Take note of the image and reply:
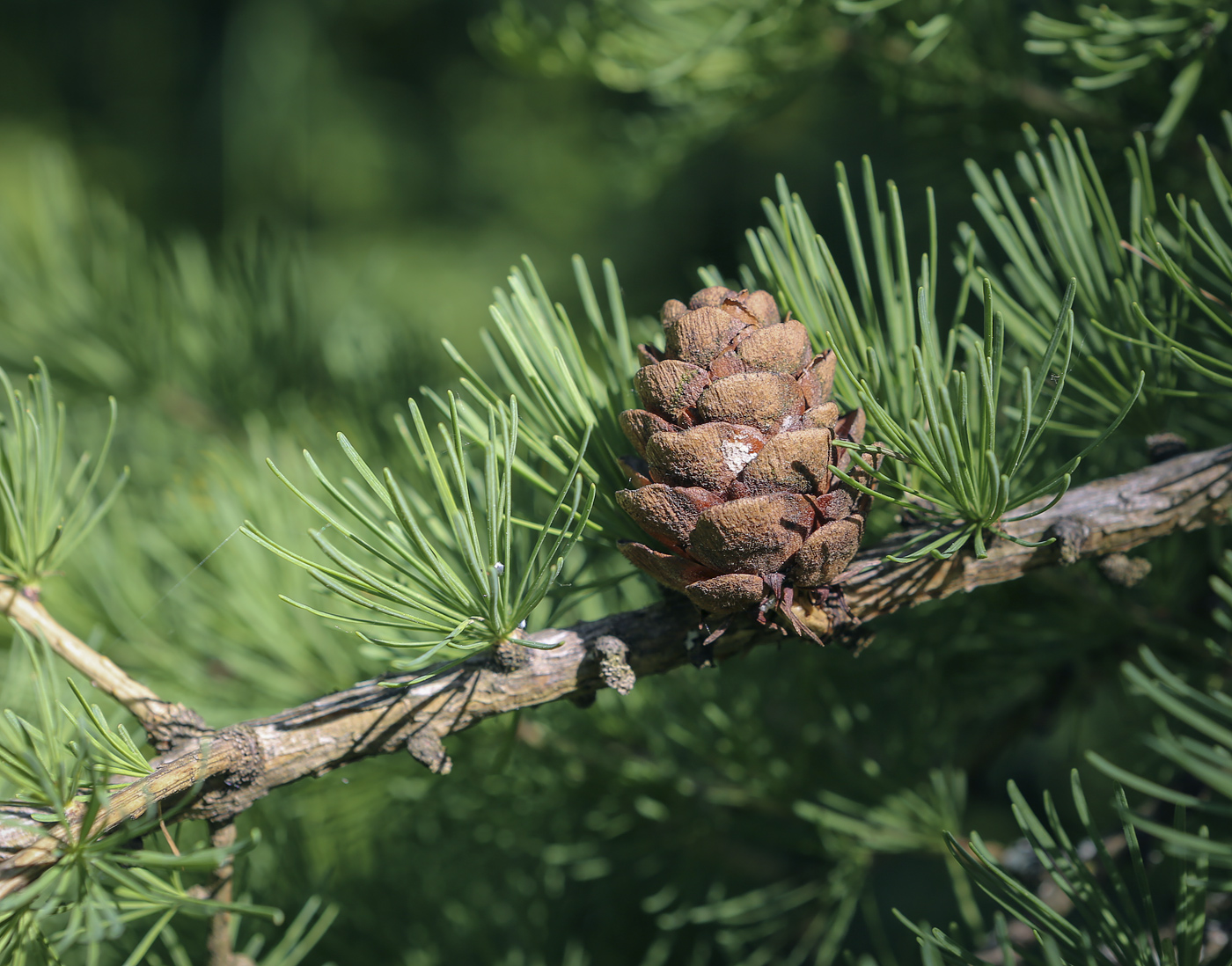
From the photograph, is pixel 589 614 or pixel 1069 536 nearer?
pixel 1069 536

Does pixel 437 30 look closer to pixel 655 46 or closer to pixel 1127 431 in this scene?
pixel 655 46

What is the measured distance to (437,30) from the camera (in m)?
2.22

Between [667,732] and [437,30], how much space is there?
2.29 meters

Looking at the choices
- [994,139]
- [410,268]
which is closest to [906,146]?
[994,139]

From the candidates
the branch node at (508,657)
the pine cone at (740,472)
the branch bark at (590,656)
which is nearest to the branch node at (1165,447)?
the branch bark at (590,656)

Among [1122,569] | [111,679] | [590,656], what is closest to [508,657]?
[590,656]

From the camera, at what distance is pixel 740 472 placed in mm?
275

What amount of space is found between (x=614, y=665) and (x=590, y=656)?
1 centimetres

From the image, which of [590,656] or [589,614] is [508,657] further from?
[589,614]

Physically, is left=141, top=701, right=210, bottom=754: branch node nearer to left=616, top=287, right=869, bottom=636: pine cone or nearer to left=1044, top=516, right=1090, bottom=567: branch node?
left=616, top=287, right=869, bottom=636: pine cone

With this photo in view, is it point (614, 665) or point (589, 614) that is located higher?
point (614, 665)

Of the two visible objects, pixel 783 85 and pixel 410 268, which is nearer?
pixel 783 85

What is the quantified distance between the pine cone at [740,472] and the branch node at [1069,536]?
8cm

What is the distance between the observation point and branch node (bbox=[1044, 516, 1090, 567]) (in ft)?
0.98
